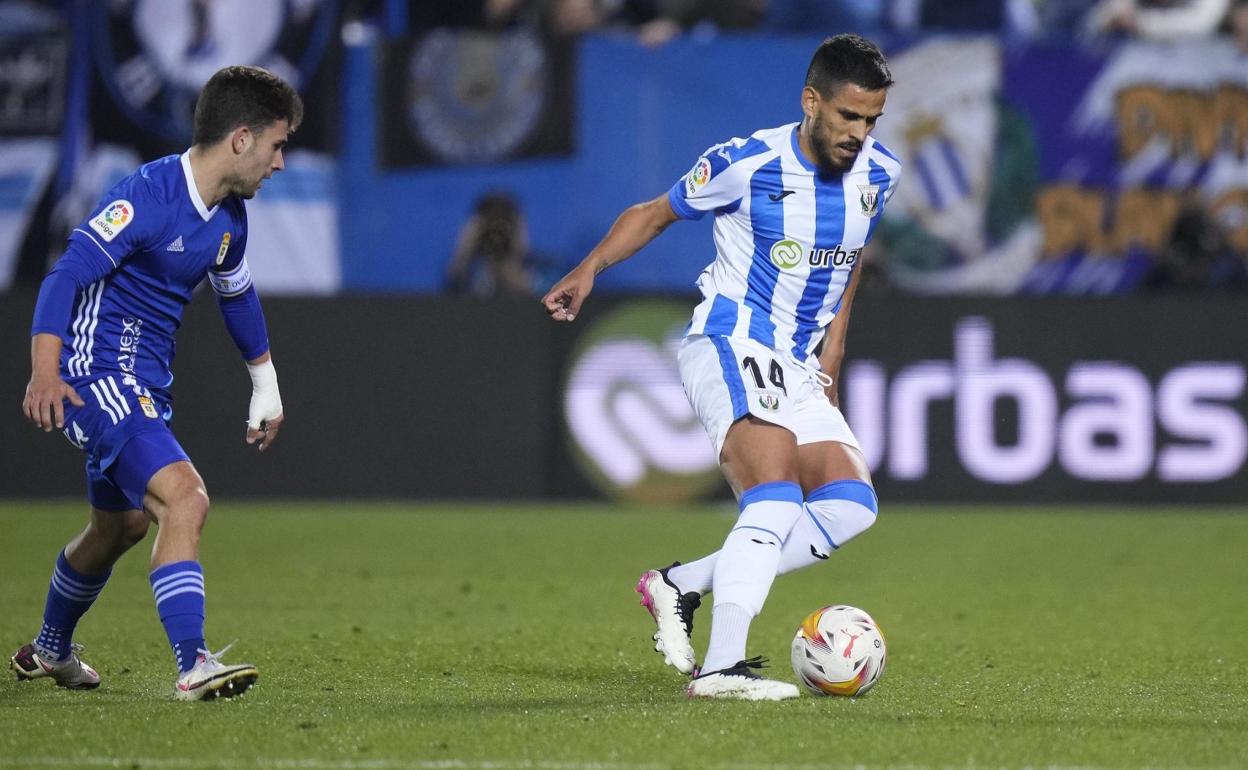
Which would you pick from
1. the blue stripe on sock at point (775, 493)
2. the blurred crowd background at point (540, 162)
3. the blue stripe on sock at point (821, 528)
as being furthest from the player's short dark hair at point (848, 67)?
the blurred crowd background at point (540, 162)

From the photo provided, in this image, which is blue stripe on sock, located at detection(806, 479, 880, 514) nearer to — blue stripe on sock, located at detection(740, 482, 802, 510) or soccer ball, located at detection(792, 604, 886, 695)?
blue stripe on sock, located at detection(740, 482, 802, 510)

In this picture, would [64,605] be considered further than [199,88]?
No

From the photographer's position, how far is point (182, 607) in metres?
5.21

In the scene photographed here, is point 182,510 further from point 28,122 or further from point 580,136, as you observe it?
point 28,122

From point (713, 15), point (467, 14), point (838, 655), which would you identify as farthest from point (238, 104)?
point (713, 15)

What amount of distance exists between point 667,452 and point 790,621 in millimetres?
5457

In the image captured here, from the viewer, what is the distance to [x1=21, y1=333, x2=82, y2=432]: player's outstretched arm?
499 centimetres

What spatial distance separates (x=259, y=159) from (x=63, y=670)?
1.73 meters

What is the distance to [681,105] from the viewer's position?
1442 cm

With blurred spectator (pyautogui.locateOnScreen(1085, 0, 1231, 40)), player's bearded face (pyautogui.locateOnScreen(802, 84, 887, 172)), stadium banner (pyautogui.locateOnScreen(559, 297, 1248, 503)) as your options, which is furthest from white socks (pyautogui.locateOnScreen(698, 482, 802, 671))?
blurred spectator (pyautogui.locateOnScreen(1085, 0, 1231, 40))

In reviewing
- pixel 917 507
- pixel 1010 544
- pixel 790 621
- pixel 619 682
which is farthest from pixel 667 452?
pixel 619 682

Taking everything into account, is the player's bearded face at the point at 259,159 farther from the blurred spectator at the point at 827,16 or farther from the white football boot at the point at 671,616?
the blurred spectator at the point at 827,16

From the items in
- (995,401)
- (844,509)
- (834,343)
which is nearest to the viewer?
(844,509)

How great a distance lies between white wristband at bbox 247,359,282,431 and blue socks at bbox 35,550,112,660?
68 centimetres
